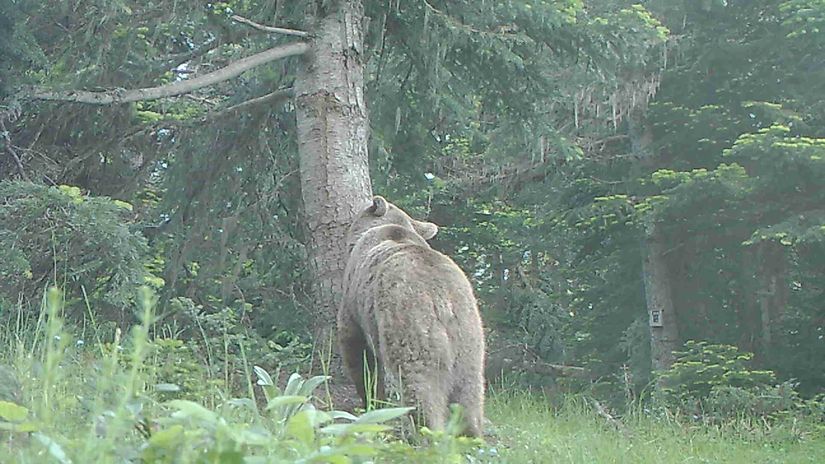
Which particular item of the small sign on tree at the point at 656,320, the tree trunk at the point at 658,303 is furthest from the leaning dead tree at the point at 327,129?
the small sign on tree at the point at 656,320

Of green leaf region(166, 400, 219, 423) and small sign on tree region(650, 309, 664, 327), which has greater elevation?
small sign on tree region(650, 309, 664, 327)

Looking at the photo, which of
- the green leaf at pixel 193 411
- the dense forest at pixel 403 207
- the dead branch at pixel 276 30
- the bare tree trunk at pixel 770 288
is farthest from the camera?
the bare tree trunk at pixel 770 288

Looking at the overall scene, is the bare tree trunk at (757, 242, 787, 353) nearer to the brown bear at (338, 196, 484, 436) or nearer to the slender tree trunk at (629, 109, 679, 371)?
the slender tree trunk at (629, 109, 679, 371)

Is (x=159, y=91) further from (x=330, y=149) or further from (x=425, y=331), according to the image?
(x=425, y=331)

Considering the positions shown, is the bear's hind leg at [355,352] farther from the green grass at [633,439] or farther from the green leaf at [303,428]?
the green leaf at [303,428]

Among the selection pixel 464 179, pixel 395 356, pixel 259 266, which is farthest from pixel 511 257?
pixel 395 356

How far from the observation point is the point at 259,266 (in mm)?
12867

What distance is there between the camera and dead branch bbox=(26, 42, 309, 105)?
8461 millimetres

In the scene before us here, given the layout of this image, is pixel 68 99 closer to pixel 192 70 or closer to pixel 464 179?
pixel 192 70

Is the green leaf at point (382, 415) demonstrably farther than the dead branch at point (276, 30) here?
No

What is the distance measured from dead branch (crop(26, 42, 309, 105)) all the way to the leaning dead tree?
1 cm

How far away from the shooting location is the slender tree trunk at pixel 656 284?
17328 millimetres

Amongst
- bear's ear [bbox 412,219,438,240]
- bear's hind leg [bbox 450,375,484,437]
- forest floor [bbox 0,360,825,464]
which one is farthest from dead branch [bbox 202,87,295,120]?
bear's hind leg [bbox 450,375,484,437]

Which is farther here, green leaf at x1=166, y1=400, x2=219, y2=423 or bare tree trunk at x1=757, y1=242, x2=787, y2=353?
bare tree trunk at x1=757, y1=242, x2=787, y2=353
